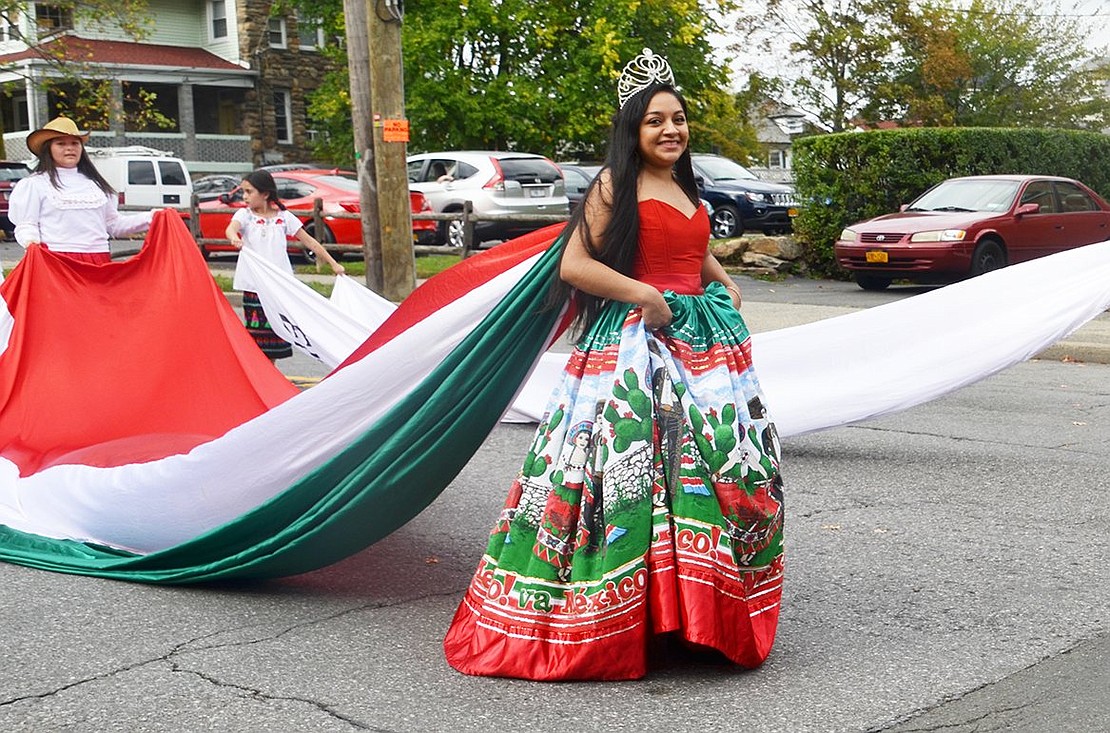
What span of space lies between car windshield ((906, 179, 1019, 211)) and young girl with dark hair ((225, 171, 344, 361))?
10.4 m

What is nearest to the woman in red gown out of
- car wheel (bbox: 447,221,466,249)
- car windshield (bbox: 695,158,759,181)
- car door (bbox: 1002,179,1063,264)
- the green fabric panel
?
the green fabric panel

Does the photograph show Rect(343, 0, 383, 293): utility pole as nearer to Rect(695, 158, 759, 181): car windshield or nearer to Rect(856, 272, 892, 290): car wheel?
Rect(856, 272, 892, 290): car wheel

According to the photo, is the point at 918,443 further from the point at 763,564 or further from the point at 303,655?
the point at 303,655

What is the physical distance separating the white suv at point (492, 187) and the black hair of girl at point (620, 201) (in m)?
18.2

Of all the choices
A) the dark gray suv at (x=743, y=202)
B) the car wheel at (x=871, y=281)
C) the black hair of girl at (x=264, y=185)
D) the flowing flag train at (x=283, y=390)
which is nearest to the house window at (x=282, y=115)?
the dark gray suv at (x=743, y=202)

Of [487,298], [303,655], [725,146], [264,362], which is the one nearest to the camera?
[303,655]

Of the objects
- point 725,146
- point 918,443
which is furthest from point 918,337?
point 725,146

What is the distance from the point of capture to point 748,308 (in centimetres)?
1590

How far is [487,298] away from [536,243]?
0.33 metres

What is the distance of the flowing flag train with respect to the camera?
495 cm

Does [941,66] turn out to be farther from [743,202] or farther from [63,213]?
[63,213]

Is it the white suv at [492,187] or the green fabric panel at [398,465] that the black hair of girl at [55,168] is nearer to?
the green fabric panel at [398,465]

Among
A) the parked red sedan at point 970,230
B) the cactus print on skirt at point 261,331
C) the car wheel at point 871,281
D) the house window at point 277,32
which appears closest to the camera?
the cactus print on skirt at point 261,331

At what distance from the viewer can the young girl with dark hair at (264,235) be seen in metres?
9.58
